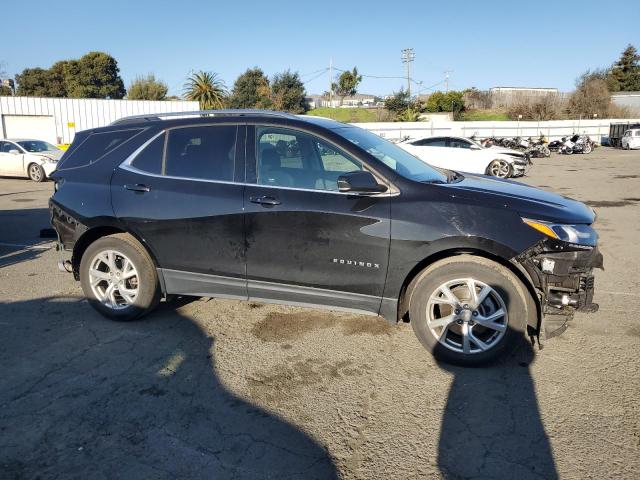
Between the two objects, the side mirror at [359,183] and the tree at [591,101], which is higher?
the tree at [591,101]

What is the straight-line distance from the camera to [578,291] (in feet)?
11.7

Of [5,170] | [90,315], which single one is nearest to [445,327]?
[90,315]

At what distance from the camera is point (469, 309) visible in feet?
12.0

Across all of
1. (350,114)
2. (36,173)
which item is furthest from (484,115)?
(36,173)

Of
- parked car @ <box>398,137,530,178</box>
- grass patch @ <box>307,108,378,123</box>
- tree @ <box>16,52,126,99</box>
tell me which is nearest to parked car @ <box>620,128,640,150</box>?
parked car @ <box>398,137,530,178</box>

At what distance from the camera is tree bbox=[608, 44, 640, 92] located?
70.8m

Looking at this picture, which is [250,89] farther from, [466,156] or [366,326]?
[366,326]

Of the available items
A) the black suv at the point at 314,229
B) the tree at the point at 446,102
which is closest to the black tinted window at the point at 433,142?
the black suv at the point at 314,229

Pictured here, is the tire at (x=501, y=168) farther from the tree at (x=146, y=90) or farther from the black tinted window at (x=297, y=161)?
the tree at (x=146, y=90)

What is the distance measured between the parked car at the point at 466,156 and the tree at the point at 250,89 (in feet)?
169

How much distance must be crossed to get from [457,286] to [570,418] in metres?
1.12

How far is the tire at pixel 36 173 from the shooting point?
17.0 meters

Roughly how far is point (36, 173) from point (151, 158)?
598 inches

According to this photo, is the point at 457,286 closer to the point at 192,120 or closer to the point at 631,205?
the point at 192,120
